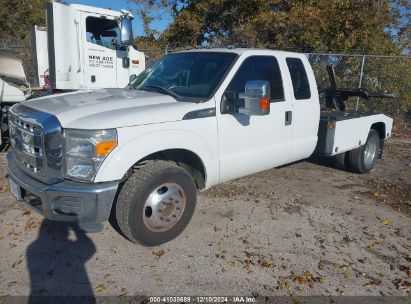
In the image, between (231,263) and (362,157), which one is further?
(362,157)

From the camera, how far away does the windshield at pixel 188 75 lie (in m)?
4.29

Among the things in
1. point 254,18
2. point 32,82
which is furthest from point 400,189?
point 254,18

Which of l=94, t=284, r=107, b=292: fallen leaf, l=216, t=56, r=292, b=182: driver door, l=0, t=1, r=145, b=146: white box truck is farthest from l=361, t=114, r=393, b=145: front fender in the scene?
l=0, t=1, r=145, b=146: white box truck

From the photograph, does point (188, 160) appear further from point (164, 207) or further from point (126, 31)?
point (126, 31)

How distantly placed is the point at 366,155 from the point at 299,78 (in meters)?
2.56

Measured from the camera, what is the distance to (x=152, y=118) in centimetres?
362

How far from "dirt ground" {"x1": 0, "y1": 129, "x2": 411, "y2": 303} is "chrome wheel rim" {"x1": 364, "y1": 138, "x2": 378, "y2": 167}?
56.4 inches

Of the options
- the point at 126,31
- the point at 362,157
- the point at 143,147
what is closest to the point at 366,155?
the point at 362,157

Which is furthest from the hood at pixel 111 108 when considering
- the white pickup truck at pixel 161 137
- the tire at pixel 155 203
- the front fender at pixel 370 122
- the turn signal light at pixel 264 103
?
the front fender at pixel 370 122

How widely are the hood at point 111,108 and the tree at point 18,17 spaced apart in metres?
21.3

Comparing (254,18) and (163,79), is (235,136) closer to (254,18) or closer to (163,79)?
(163,79)

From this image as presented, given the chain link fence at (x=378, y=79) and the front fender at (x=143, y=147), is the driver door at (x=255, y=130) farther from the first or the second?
the chain link fence at (x=378, y=79)

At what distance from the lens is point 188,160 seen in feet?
13.9

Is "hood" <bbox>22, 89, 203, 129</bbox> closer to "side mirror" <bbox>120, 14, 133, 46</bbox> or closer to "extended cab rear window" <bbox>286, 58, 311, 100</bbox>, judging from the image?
"extended cab rear window" <bbox>286, 58, 311, 100</bbox>
